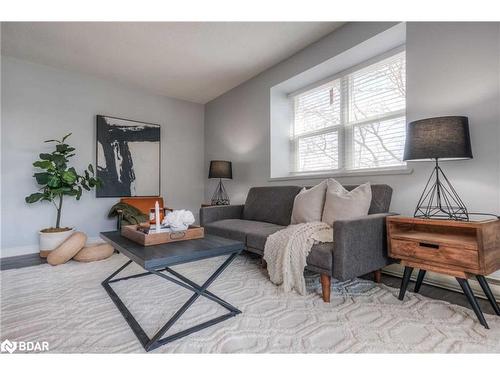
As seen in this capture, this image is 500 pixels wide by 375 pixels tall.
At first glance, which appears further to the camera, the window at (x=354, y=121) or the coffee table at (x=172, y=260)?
the window at (x=354, y=121)

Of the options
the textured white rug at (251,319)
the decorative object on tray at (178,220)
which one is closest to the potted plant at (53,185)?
the textured white rug at (251,319)

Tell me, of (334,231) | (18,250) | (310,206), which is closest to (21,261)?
(18,250)

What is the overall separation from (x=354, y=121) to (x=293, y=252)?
72.0 inches

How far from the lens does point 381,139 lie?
104 inches

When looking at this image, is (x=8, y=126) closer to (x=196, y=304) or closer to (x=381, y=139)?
(x=196, y=304)

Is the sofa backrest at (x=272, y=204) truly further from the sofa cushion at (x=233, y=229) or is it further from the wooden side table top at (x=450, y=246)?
the wooden side table top at (x=450, y=246)

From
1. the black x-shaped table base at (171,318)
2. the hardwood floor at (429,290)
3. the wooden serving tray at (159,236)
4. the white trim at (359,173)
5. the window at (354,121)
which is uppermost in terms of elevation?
the window at (354,121)

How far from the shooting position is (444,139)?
1.56 metres

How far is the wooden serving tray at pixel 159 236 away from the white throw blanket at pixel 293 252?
0.62 meters

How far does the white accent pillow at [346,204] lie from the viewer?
2008mm

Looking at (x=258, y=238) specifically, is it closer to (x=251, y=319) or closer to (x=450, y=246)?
(x=251, y=319)
